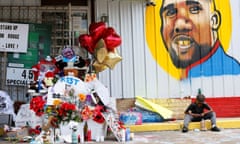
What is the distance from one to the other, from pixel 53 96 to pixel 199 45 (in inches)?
191

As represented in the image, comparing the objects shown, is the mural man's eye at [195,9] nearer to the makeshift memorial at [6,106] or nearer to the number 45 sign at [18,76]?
the number 45 sign at [18,76]

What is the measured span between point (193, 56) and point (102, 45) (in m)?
3.38

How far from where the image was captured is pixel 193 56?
11.1 metres

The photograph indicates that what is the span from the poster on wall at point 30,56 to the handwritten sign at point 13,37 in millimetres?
134

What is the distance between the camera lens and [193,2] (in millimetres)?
11141

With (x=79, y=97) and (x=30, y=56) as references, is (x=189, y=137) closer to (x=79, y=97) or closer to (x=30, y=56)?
(x=79, y=97)

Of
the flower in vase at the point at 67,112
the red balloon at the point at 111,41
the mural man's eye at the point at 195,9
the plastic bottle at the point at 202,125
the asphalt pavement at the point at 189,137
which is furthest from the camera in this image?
the mural man's eye at the point at 195,9

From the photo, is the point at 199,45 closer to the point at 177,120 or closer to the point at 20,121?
the point at 177,120

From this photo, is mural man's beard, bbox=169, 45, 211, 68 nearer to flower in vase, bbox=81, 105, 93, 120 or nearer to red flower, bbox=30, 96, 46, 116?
flower in vase, bbox=81, 105, 93, 120

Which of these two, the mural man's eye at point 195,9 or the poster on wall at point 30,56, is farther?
the mural man's eye at point 195,9

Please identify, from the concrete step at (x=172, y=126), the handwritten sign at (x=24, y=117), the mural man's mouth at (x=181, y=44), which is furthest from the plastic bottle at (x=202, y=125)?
the handwritten sign at (x=24, y=117)

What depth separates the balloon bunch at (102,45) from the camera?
8.66m

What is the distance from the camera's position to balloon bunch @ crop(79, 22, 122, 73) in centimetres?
866

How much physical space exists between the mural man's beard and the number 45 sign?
12.3 feet
